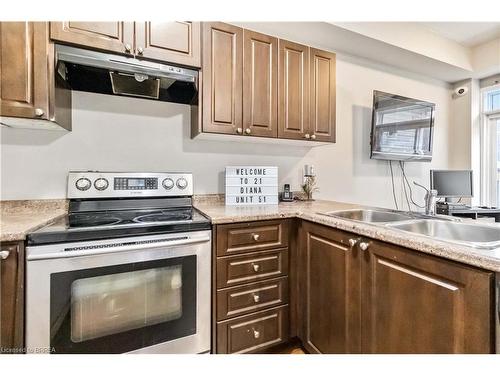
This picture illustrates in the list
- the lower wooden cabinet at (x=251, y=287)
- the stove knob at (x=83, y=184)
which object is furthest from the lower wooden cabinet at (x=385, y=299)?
the stove knob at (x=83, y=184)

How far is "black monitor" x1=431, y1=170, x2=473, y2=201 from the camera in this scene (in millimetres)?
2873

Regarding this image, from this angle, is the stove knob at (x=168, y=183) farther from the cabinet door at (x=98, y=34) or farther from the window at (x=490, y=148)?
the window at (x=490, y=148)

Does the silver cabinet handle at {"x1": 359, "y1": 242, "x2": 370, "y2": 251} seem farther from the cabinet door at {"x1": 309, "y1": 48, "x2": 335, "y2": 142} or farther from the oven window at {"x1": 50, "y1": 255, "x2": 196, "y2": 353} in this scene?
the cabinet door at {"x1": 309, "y1": 48, "x2": 335, "y2": 142}

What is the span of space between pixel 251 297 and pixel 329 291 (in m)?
0.45

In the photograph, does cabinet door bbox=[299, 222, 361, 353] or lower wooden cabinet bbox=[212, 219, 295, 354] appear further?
lower wooden cabinet bbox=[212, 219, 295, 354]

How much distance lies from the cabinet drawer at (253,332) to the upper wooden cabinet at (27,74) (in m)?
1.50

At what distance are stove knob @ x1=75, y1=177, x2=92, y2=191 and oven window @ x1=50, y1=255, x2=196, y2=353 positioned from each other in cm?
69

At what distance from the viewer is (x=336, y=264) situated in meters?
1.31

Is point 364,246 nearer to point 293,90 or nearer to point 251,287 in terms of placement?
point 251,287

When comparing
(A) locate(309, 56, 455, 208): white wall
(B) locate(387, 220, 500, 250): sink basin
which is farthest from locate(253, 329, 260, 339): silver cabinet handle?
(A) locate(309, 56, 455, 208): white wall

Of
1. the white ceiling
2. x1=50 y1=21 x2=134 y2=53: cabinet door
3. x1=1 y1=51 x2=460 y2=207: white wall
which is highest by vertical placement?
the white ceiling

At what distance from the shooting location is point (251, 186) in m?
2.03

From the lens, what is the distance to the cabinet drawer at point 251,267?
4.66ft
